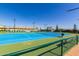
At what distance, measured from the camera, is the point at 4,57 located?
87.7 inches

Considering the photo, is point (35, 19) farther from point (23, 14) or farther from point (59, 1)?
point (59, 1)

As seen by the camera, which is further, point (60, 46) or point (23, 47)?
point (60, 46)

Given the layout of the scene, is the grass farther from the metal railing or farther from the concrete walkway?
the concrete walkway

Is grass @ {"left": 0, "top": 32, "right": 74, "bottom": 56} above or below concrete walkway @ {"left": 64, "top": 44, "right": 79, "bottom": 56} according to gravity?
above

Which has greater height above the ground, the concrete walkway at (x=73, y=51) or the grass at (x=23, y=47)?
the grass at (x=23, y=47)

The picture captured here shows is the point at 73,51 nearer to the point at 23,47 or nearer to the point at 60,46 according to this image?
the point at 60,46

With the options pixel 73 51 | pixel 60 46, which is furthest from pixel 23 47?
pixel 73 51

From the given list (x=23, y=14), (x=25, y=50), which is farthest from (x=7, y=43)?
(x=23, y=14)

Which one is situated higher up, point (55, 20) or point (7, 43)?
point (55, 20)

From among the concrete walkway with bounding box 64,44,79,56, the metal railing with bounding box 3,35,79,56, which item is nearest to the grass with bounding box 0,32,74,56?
the metal railing with bounding box 3,35,79,56

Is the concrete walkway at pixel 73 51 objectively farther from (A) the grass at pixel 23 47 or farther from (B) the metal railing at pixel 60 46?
(A) the grass at pixel 23 47

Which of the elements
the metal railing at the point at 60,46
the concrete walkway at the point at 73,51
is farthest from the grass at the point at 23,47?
the concrete walkway at the point at 73,51

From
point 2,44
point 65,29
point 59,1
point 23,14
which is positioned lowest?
point 2,44

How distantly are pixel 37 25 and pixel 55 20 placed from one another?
0.23 metres
